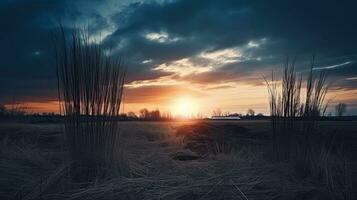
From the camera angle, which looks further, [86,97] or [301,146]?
[301,146]

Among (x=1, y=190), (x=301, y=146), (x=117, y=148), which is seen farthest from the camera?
(x=301, y=146)

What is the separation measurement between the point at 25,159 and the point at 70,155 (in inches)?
36.0

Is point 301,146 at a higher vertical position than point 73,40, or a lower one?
lower

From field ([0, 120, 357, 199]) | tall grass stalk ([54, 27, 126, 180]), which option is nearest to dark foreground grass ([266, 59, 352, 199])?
field ([0, 120, 357, 199])

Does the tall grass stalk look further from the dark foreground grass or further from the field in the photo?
the dark foreground grass

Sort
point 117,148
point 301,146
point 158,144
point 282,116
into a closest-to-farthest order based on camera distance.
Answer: point 117,148
point 301,146
point 282,116
point 158,144

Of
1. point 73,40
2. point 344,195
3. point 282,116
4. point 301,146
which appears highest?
point 73,40

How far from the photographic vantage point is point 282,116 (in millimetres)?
3777

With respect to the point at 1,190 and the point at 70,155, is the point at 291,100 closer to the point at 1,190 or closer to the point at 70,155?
the point at 70,155

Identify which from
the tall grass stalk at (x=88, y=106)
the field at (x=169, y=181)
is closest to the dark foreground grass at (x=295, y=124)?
the field at (x=169, y=181)

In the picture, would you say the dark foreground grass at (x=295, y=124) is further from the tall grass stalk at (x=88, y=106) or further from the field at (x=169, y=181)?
the tall grass stalk at (x=88, y=106)

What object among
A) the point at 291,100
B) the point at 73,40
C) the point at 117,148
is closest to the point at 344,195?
the point at 291,100

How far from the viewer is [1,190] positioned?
2600 millimetres

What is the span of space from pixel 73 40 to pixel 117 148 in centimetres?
114
